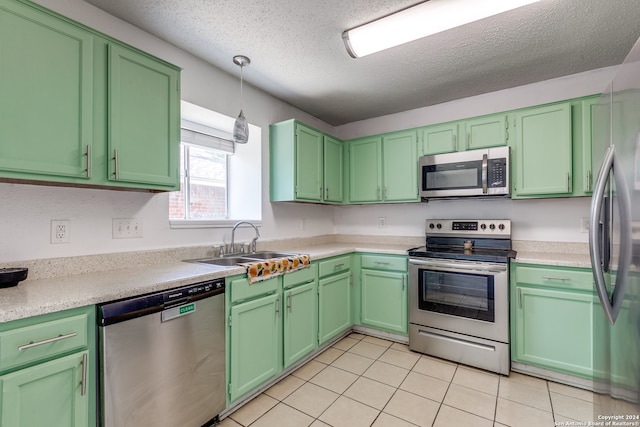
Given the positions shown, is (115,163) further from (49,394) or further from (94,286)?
(49,394)

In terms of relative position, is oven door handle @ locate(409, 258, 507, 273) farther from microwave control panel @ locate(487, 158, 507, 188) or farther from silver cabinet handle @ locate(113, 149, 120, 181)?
silver cabinet handle @ locate(113, 149, 120, 181)

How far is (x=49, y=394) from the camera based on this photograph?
43.2 inches

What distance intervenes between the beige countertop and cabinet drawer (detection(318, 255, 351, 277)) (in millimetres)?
897

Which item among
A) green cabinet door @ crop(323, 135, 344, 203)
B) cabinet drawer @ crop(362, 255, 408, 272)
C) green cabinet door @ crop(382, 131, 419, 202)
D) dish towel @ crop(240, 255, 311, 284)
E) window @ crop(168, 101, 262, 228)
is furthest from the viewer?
green cabinet door @ crop(323, 135, 344, 203)

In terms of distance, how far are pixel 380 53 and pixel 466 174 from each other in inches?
51.5

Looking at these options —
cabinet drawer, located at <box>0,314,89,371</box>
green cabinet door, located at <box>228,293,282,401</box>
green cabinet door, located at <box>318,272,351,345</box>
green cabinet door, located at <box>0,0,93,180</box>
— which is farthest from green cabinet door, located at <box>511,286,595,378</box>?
green cabinet door, located at <box>0,0,93,180</box>

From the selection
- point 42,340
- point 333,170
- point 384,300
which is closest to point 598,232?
point 384,300

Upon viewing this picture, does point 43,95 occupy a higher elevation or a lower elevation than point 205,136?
lower

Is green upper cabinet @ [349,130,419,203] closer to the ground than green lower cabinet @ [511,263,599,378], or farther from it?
farther from it

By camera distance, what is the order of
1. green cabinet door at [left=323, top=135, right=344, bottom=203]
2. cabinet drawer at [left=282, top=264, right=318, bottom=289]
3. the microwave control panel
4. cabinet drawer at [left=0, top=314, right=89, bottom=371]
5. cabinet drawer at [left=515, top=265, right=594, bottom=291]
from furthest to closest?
1. green cabinet door at [left=323, top=135, right=344, bottom=203]
2. the microwave control panel
3. cabinet drawer at [left=282, top=264, right=318, bottom=289]
4. cabinet drawer at [left=515, top=265, right=594, bottom=291]
5. cabinet drawer at [left=0, top=314, right=89, bottom=371]

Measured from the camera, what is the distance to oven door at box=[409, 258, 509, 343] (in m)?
2.29

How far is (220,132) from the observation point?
8.77 feet

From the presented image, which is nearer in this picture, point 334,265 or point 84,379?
point 84,379

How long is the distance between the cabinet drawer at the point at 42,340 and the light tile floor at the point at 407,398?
3.41 feet
